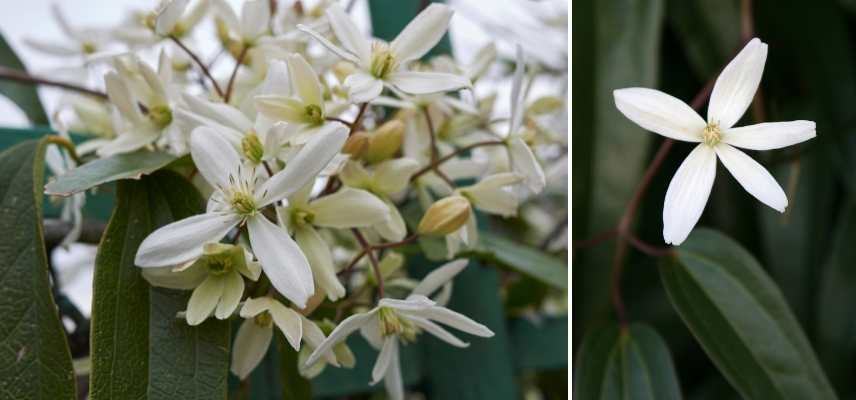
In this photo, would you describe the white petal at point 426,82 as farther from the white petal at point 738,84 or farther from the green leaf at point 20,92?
the green leaf at point 20,92

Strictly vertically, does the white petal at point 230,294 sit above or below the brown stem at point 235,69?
below

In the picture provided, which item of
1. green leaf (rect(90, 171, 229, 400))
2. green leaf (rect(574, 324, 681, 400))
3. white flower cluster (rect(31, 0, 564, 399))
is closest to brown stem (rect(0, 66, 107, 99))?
white flower cluster (rect(31, 0, 564, 399))

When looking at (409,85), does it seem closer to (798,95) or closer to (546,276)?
(546,276)

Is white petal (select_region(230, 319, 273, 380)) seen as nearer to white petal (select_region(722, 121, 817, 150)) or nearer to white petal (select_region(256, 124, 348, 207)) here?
white petal (select_region(256, 124, 348, 207))

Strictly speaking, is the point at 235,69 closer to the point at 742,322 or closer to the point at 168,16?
the point at 168,16

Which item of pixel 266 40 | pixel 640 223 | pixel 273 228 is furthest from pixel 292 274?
pixel 640 223

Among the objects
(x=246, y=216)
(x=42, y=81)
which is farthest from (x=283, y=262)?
(x=42, y=81)

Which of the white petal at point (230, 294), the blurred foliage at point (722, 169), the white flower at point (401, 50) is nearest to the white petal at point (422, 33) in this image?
the white flower at point (401, 50)
